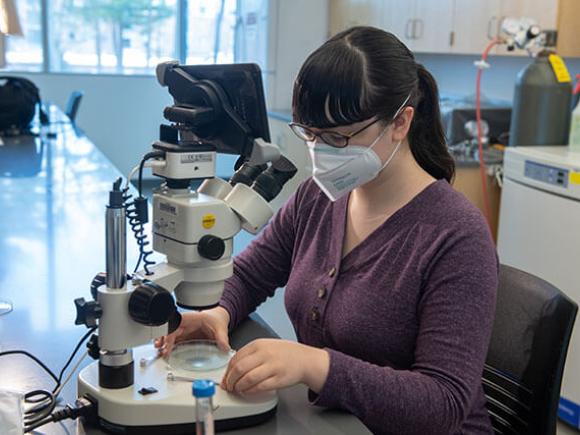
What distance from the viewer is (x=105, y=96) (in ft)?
20.0

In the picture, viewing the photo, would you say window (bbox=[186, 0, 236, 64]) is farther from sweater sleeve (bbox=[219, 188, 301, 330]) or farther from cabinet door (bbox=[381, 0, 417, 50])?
sweater sleeve (bbox=[219, 188, 301, 330])

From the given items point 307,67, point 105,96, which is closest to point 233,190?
point 307,67

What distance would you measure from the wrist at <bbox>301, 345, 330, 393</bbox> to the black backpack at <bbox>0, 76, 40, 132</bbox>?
331cm

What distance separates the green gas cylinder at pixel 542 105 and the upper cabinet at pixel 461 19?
0.29 m

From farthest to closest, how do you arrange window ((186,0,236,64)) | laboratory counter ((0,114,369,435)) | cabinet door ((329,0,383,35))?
window ((186,0,236,64))
cabinet door ((329,0,383,35))
laboratory counter ((0,114,369,435))

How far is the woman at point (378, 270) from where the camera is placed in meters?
0.98

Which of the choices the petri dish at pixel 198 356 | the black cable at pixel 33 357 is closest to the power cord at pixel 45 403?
the black cable at pixel 33 357

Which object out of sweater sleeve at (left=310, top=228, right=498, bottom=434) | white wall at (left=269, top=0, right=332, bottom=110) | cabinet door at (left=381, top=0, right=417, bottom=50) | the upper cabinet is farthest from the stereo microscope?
white wall at (left=269, top=0, right=332, bottom=110)

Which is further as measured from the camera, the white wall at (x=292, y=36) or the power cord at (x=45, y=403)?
the white wall at (x=292, y=36)

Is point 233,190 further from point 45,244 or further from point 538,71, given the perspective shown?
point 538,71

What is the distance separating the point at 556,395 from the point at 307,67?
667 millimetres

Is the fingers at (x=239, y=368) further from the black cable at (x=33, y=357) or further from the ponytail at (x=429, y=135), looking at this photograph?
the ponytail at (x=429, y=135)

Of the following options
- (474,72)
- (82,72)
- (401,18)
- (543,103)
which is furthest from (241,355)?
(82,72)

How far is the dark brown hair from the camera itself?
108cm
